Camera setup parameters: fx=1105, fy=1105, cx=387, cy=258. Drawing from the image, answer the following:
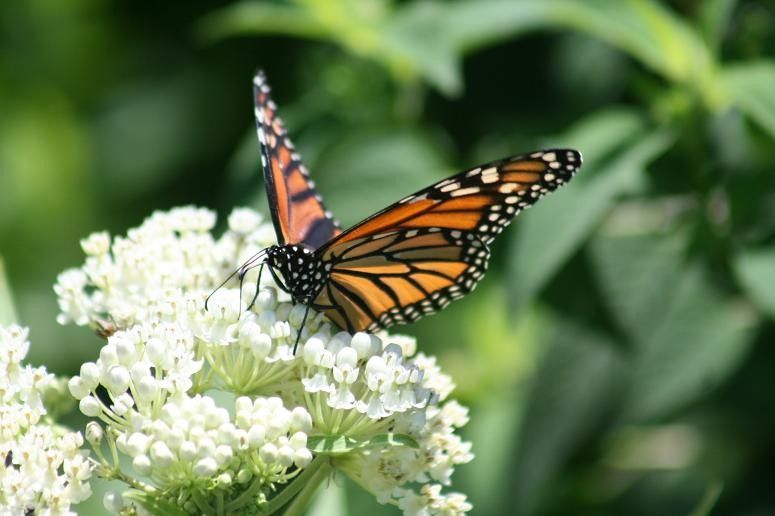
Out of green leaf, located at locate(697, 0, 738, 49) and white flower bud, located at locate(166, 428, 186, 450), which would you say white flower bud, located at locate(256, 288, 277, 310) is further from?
green leaf, located at locate(697, 0, 738, 49)

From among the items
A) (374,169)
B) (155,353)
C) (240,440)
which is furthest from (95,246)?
(374,169)

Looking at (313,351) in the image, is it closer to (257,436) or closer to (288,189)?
(257,436)

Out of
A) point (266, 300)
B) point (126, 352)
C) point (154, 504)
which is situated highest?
point (266, 300)

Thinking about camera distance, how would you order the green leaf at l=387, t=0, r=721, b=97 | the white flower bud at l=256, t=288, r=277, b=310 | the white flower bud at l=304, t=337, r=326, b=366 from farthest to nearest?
the green leaf at l=387, t=0, r=721, b=97
the white flower bud at l=256, t=288, r=277, b=310
the white flower bud at l=304, t=337, r=326, b=366

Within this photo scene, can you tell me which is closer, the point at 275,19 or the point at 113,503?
the point at 113,503

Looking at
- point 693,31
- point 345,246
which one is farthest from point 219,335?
point 693,31

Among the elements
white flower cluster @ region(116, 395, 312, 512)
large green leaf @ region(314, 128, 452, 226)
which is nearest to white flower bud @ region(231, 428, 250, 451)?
white flower cluster @ region(116, 395, 312, 512)
